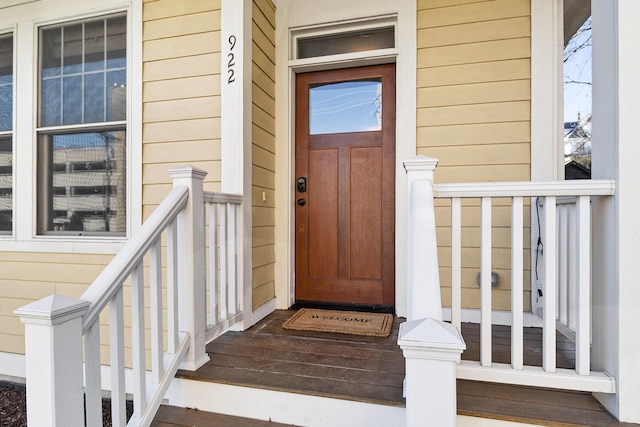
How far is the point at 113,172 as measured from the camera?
9.27ft

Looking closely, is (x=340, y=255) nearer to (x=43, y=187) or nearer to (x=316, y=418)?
(x=316, y=418)

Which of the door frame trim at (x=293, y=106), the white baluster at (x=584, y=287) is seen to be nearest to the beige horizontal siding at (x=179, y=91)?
the door frame trim at (x=293, y=106)

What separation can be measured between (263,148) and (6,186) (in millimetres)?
2327

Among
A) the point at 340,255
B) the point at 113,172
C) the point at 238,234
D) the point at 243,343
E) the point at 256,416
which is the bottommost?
the point at 256,416

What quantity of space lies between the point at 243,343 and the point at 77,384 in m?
1.05

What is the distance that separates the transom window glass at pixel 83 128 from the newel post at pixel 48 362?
6.01 ft

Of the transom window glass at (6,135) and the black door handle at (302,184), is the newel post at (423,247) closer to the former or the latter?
the black door handle at (302,184)

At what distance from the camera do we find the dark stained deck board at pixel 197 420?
161 centimetres

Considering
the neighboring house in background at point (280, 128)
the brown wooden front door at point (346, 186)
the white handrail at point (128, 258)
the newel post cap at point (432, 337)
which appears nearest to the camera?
Result: the newel post cap at point (432, 337)

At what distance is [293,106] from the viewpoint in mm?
2998

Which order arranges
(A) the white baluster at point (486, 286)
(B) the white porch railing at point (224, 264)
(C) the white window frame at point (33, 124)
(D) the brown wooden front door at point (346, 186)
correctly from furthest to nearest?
(D) the brown wooden front door at point (346, 186), (C) the white window frame at point (33, 124), (B) the white porch railing at point (224, 264), (A) the white baluster at point (486, 286)

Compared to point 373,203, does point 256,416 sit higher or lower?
lower

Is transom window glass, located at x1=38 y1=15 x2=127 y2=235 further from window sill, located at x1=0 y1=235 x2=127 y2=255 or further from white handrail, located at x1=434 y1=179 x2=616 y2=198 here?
white handrail, located at x1=434 y1=179 x2=616 y2=198

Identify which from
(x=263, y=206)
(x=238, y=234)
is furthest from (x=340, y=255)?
(x=238, y=234)
